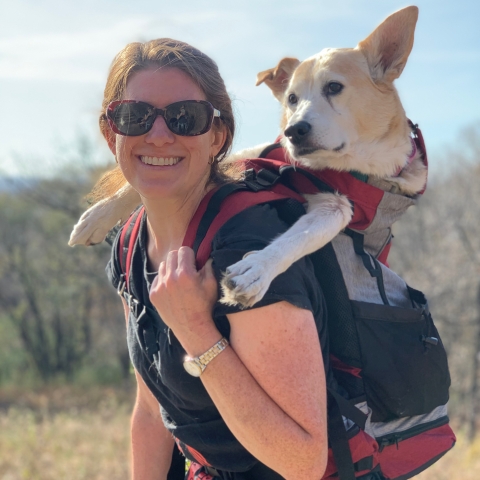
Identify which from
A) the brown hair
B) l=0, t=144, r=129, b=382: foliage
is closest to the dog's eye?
the brown hair

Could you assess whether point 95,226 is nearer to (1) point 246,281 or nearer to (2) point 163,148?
Answer: (2) point 163,148

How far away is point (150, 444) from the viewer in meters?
2.06

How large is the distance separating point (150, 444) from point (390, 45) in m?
1.80

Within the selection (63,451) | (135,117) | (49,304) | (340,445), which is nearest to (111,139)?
(135,117)

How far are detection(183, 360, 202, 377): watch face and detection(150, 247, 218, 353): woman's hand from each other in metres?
0.06

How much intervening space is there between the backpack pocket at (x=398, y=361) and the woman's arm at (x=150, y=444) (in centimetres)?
78

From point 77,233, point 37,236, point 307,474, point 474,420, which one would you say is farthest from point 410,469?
point 37,236

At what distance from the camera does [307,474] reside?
1447 millimetres

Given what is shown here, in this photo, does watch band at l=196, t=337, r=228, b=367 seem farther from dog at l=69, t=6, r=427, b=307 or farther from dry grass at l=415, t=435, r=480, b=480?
dry grass at l=415, t=435, r=480, b=480

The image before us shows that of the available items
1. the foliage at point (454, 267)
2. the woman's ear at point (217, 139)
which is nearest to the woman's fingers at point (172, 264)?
the woman's ear at point (217, 139)

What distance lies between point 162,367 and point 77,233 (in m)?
0.93

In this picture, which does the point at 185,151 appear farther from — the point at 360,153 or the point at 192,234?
the point at 360,153

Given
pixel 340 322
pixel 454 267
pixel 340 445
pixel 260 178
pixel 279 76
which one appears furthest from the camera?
pixel 454 267

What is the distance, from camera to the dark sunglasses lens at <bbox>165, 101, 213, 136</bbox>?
5.29ft
